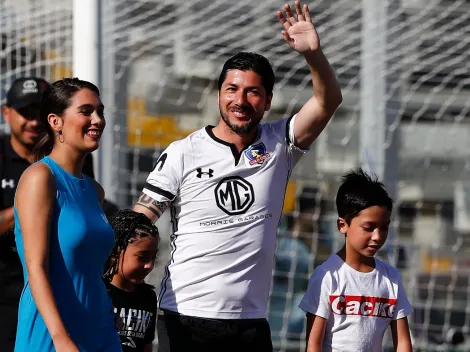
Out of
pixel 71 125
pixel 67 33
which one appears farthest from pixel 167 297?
pixel 67 33

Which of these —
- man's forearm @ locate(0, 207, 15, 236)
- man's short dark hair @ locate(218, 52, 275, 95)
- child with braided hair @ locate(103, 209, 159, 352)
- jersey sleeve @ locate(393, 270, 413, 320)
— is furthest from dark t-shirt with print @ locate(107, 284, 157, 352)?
jersey sleeve @ locate(393, 270, 413, 320)

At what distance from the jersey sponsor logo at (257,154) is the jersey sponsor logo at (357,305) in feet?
2.23

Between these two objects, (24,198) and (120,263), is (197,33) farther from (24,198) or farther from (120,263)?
(24,198)

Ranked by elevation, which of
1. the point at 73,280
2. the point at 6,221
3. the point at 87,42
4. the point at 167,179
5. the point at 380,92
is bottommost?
the point at 73,280

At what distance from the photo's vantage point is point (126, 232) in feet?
12.6

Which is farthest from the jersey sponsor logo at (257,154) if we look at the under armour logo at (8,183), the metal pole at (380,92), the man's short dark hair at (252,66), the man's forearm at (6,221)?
the metal pole at (380,92)

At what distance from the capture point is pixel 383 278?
4137 mm

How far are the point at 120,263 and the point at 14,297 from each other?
2.65 ft

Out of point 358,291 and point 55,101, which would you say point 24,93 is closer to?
point 55,101

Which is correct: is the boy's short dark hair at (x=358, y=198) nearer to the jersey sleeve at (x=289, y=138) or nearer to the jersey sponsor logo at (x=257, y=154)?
the jersey sleeve at (x=289, y=138)

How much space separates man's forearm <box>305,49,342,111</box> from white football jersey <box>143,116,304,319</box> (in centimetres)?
28

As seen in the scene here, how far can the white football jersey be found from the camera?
3715 millimetres

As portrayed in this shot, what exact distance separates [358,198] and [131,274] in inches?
41.8

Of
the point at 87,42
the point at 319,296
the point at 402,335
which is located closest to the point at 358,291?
the point at 319,296
